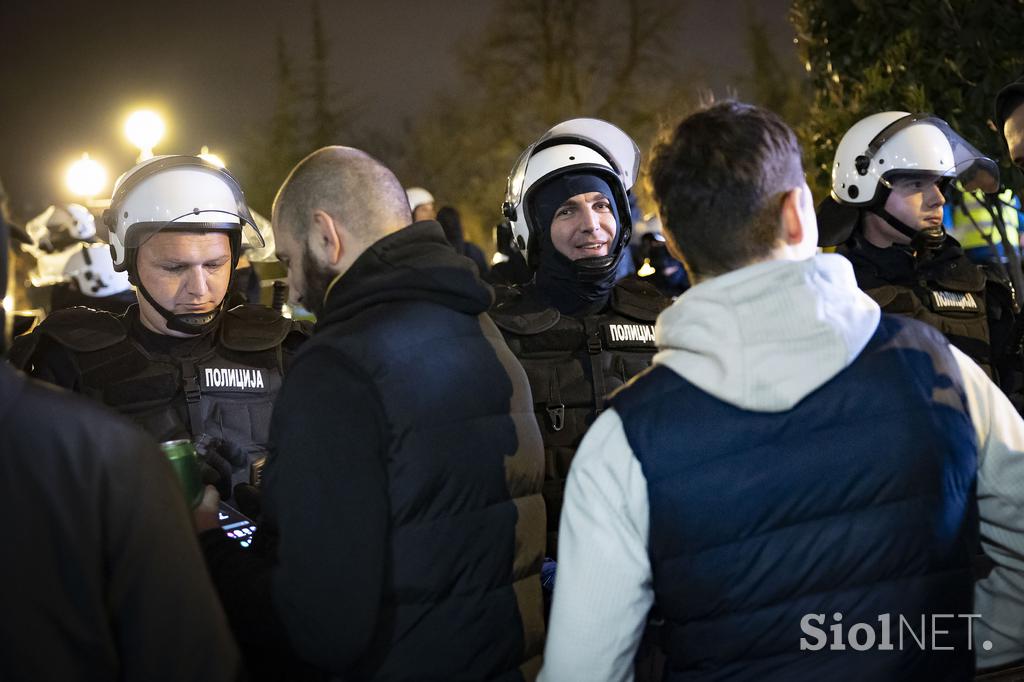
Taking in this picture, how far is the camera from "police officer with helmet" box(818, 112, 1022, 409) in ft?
14.7

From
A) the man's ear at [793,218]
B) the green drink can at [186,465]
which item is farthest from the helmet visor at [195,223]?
the man's ear at [793,218]

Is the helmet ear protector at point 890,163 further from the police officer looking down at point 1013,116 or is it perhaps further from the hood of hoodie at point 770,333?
the hood of hoodie at point 770,333

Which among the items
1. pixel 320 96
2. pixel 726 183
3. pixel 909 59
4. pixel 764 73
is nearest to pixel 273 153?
pixel 320 96

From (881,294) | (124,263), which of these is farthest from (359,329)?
(881,294)

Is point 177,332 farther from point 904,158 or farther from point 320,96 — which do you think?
point 320,96

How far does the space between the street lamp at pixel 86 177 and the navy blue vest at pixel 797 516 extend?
1074 cm

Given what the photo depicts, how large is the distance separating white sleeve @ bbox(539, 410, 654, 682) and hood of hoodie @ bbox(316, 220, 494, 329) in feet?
2.18

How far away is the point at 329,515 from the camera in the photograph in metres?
2.17

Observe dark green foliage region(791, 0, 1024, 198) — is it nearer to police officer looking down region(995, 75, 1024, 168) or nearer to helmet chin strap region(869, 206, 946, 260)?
helmet chin strap region(869, 206, 946, 260)

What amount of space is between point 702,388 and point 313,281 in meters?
1.19

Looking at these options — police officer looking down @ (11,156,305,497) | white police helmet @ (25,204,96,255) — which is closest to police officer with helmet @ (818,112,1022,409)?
police officer looking down @ (11,156,305,497)

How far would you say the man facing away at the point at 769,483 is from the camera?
1960mm

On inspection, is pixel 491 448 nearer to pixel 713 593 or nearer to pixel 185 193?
pixel 713 593

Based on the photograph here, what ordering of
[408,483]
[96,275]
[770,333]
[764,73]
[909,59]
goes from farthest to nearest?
1. [764,73]
2. [96,275]
3. [909,59]
4. [408,483]
5. [770,333]
